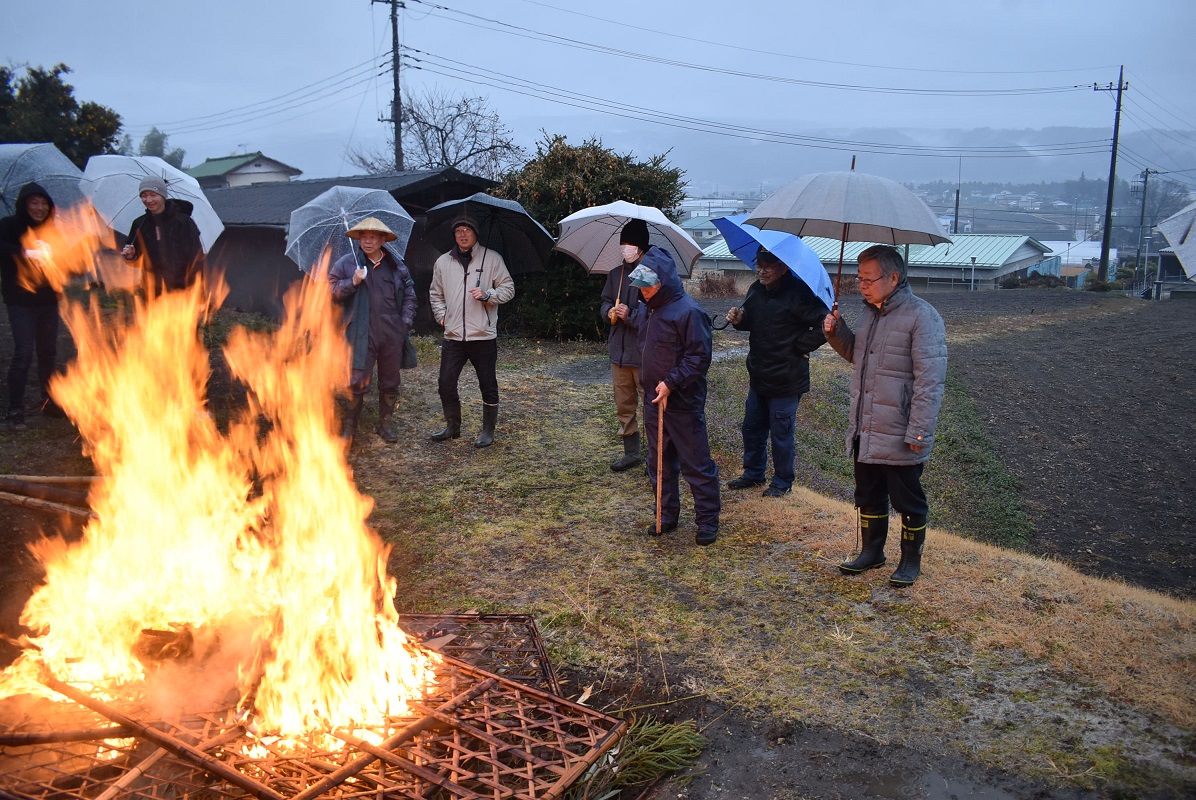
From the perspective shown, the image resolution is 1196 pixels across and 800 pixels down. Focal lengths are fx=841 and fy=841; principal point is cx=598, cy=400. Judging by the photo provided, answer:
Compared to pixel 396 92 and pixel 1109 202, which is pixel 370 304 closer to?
pixel 396 92

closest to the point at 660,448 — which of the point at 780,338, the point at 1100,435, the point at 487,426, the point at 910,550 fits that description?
the point at 780,338

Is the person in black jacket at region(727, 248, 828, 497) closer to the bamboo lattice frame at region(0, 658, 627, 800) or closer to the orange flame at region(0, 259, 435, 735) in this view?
the orange flame at region(0, 259, 435, 735)

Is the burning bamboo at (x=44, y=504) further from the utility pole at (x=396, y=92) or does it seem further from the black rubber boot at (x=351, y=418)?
the utility pole at (x=396, y=92)

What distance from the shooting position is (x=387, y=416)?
8531 mm

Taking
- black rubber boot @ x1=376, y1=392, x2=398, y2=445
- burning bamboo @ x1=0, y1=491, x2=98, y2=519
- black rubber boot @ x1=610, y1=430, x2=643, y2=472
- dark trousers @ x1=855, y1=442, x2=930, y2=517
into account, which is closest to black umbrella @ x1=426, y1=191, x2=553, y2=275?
→ black rubber boot @ x1=376, y1=392, x2=398, y2=445

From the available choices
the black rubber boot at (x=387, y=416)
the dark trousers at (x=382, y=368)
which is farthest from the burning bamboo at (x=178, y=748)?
the black rubber boot at (x=387, y=416)

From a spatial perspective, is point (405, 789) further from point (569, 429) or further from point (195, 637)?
point (569, 429)

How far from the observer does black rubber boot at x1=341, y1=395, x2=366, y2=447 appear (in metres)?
7.92

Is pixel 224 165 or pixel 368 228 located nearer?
pixel 368 228

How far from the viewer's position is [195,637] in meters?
3.91

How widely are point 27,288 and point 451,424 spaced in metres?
4.05

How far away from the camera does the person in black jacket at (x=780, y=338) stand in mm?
6574

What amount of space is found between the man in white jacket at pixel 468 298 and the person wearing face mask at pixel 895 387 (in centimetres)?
369

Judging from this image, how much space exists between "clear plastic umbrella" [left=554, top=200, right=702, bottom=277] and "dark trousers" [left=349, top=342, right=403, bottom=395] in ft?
6.37
